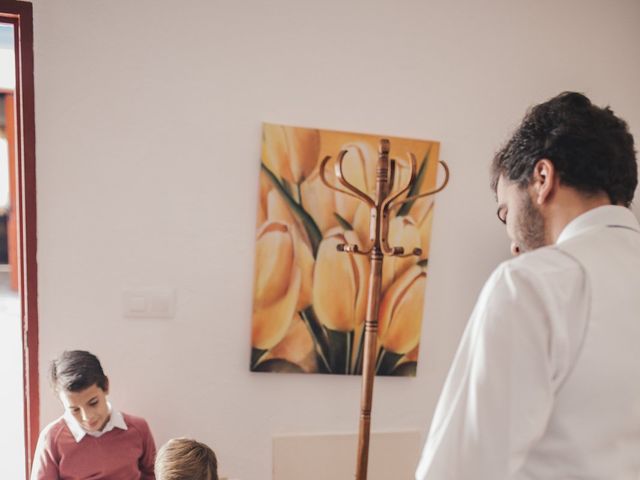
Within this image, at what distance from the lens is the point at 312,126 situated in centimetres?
190

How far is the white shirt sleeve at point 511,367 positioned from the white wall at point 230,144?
125cm

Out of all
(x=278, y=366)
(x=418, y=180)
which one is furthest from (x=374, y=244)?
(x=278, y=366)

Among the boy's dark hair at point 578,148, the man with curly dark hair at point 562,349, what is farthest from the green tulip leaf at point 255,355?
the boy's dark hair at point 578,148

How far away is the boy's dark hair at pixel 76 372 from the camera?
158cm

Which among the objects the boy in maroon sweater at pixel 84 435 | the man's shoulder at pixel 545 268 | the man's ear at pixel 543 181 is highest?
the man's ear at pixel 543 181

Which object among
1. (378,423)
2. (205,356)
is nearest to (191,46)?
(205,356)

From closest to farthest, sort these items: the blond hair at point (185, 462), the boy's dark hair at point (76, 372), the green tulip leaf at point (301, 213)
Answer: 1. the blond hair at point (185, 462)
2. the boy's dark hair at point (76, 372)
3. the green tulip leaf at point (301, 213)

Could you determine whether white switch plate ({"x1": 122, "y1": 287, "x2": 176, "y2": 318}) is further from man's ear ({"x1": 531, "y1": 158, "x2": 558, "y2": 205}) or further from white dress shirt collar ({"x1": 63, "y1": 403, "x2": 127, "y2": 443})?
man's ear ({"x1": 531, "y1": 158, "x2": 558, "y2": 205})

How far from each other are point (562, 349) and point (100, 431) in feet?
4.83

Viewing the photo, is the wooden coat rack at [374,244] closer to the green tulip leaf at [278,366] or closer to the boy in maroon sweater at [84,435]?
the green tulip leaf at [278,366]

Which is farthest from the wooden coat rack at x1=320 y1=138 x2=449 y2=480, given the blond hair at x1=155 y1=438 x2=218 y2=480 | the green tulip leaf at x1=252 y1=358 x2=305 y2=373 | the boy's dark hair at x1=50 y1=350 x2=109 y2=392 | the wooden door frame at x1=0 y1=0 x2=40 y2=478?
the wooden door frame at x1=0 y1=0 x2=40 y2=478

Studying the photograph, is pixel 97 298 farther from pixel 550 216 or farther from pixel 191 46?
pixel 550 216

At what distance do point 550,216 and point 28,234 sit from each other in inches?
62.6

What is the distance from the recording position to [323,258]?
193 cm
